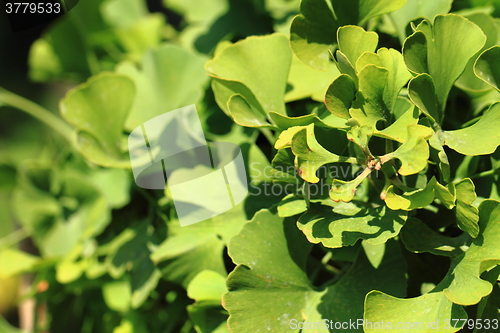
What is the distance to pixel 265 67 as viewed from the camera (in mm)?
315

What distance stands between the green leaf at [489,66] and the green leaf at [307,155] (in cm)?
10

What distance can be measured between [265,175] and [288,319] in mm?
107

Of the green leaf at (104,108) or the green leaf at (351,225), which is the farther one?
the green leaf at (104,108)

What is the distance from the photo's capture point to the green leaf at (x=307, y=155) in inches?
8.8

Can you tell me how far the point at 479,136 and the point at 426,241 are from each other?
7 centimetres

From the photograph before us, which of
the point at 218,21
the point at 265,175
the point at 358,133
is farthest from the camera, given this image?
the point at 218,21

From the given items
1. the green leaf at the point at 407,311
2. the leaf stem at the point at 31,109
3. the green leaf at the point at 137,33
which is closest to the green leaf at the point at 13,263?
the leaf stem at the point at 31,109

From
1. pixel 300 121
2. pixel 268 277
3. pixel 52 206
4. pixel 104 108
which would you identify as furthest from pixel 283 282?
pixel 52 206

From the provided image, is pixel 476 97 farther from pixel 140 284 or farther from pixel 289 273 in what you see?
pixel 140 284

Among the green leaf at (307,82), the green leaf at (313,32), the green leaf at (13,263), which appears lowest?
the green leaf at (13,263)

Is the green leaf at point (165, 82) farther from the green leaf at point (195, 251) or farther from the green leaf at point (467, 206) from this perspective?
the green leaf at point (467, 206)

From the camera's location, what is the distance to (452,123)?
322mm

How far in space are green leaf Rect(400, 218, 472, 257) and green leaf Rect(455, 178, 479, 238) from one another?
0.9 inches

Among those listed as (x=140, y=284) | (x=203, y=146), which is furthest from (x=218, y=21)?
(x=140, y=284)
